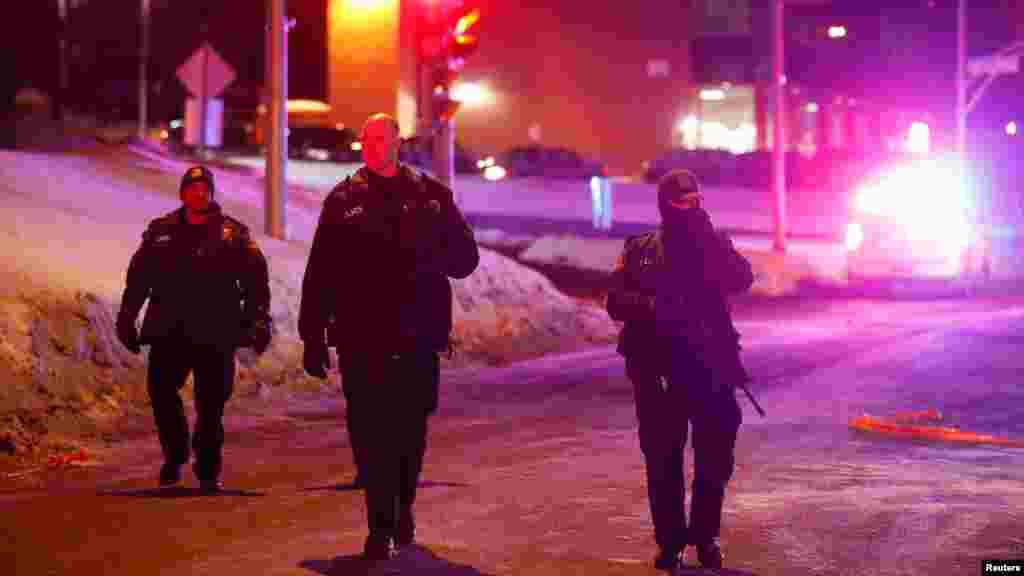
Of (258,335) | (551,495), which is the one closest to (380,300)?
(258,335)

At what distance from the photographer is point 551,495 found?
941 cm

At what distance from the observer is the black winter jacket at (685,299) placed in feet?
24.2

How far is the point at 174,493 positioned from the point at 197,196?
1.69m

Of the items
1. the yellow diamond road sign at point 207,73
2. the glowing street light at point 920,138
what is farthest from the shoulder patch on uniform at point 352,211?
the glowing street light at point 920,138

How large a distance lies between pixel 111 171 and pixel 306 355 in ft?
53.0

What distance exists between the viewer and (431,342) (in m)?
7.57

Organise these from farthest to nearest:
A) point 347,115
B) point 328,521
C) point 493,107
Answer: point 493,107
point 347,115
point 328,521

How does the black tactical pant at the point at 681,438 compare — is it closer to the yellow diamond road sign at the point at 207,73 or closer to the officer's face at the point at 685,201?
the officer's face at the point at 685,201

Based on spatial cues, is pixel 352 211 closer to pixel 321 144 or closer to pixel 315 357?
pixel 315 357

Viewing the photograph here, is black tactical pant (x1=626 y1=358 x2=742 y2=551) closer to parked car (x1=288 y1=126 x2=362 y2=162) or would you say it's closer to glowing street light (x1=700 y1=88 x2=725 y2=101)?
parked car (x1=288 y1=126 x2=362 y2=162)

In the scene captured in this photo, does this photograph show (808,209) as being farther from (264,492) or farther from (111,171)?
(264,492)

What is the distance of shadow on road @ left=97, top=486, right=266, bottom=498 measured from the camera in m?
9.45

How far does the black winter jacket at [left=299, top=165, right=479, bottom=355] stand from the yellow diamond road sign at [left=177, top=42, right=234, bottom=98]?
15.4m

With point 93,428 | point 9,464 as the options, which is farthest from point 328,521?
point 93,428
